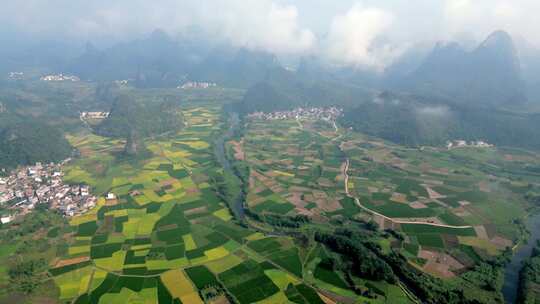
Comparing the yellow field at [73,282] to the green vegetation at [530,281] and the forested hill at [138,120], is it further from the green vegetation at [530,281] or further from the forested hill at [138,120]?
the forested hill at [138,120]

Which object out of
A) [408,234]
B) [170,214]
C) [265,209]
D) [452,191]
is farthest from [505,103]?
[170,214]

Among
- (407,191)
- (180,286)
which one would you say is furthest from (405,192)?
(180,286)

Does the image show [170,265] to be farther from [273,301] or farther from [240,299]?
[273,301]

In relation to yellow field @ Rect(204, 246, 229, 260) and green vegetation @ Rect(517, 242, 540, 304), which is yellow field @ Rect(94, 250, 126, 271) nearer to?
yellow field @ Rect(204, 246, 229, 260)

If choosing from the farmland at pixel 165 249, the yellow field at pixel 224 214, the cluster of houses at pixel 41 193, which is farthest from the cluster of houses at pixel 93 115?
the yellow field at pixel 224 214

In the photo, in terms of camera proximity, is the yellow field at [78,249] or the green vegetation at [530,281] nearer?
the green vegetation at [530,281]

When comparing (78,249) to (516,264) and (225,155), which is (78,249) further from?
(516,264)

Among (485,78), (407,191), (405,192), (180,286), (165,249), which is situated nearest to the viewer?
(180,286)
